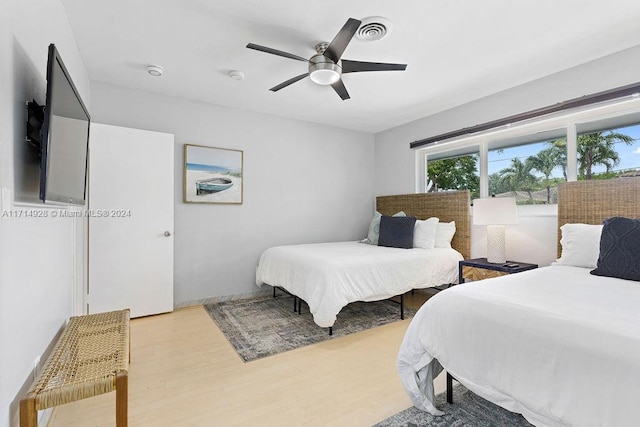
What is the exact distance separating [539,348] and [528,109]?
9.48ft

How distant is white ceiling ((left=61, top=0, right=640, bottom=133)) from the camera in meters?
2.06

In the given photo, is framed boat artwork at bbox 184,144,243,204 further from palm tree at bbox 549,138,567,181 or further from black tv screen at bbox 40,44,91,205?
palm tree at bbox 549,138,567,181

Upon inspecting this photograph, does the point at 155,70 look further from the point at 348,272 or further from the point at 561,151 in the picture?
the point at 561,151

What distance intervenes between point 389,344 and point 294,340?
844 millimetres

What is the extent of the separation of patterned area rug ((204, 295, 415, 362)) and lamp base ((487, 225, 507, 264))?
42.5 inches

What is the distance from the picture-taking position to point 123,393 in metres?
1.33

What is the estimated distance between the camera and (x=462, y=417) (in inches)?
65.8

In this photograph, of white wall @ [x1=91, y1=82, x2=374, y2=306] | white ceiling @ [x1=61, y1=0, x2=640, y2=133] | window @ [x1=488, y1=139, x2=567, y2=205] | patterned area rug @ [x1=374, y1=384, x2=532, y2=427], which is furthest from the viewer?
white wall @ [x1=91, y1=82, x2=374, y2=306]

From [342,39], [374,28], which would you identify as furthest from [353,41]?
[342,39]

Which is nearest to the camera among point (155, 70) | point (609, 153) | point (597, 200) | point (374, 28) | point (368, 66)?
point (374, 28)

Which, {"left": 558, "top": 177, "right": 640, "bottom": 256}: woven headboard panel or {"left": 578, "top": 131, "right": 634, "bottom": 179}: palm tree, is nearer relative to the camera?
{"left": 558, "top": 177, "right": 640, "bottom": 256}: woven headboard panel

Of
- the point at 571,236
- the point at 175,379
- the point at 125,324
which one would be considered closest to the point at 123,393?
the point at 125,324

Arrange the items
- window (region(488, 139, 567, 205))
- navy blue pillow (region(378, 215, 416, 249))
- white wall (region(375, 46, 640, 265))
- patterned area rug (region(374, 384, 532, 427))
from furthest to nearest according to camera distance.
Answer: navy blue pillow (region(378, 215, 416, 249)), window (region(488, 139, 567, 205)), white wall (region(375, 46, 640, 265)), patterned area rug (region(374, 384, 532, 427))

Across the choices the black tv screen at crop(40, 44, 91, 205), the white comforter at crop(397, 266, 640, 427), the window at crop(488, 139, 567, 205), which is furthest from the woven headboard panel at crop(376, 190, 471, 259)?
the black tv screen at crop(40, 44, 91, 205)
